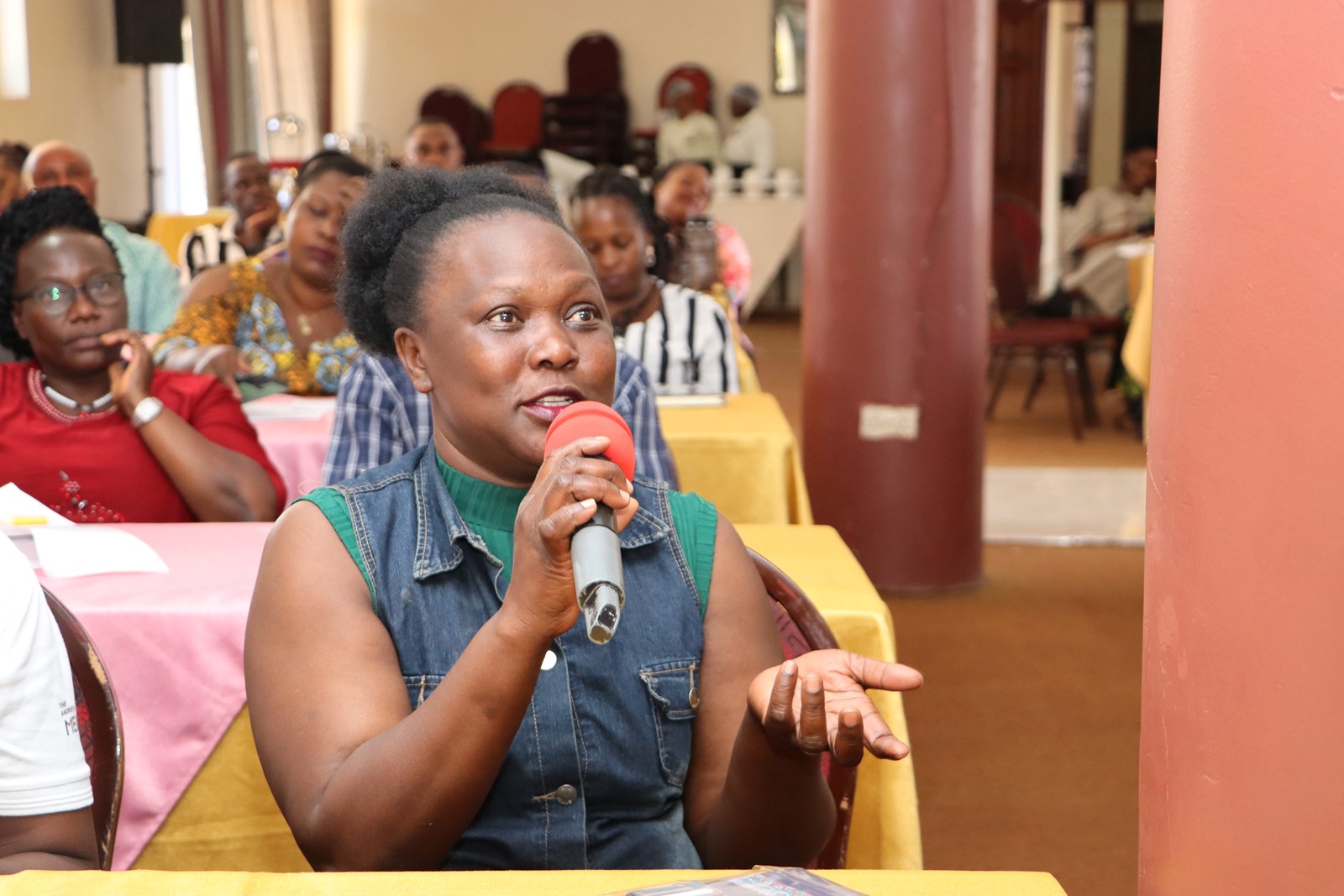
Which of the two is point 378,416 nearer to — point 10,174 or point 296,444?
point 296,444

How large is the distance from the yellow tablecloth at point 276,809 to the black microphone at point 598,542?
873mm

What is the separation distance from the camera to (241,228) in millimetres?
6723

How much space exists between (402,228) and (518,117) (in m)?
13.0

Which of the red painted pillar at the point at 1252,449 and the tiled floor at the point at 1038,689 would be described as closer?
the red painted pillar at the point at 1252,449

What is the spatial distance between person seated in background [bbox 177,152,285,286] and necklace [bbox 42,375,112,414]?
3.49 metres

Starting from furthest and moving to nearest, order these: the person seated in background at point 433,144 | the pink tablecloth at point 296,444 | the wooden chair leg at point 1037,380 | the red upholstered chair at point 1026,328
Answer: the wooden chair leg at point 1037,380, the red upholstered chair at point 1026,328, the person seated in background at point 433,144, the pink tablecloth at point 296,444

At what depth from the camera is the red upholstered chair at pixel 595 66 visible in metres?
14.1

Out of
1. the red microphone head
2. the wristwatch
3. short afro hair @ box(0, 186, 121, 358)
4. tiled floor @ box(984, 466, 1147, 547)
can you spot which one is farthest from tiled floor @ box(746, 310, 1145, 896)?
short afro hair @ box(0, 186, 121, 358)

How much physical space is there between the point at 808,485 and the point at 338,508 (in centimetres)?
→ 347

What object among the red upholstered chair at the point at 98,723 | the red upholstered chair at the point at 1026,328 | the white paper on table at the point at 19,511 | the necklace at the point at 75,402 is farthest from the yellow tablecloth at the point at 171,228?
the red upholstered chair at the point at 98,723

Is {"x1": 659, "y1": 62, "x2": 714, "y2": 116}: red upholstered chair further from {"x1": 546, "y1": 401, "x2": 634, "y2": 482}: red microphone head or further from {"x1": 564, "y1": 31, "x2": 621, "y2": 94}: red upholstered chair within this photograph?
{"x1": 546, "y1": 401, "x2": 634, "y2": 482}: red microphone head

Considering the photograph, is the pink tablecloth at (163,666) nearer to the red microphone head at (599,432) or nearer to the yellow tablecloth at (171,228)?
the red microphone head at (599,432)

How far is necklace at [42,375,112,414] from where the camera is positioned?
2.48m

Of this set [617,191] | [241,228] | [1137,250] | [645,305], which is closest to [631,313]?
[645,305]
